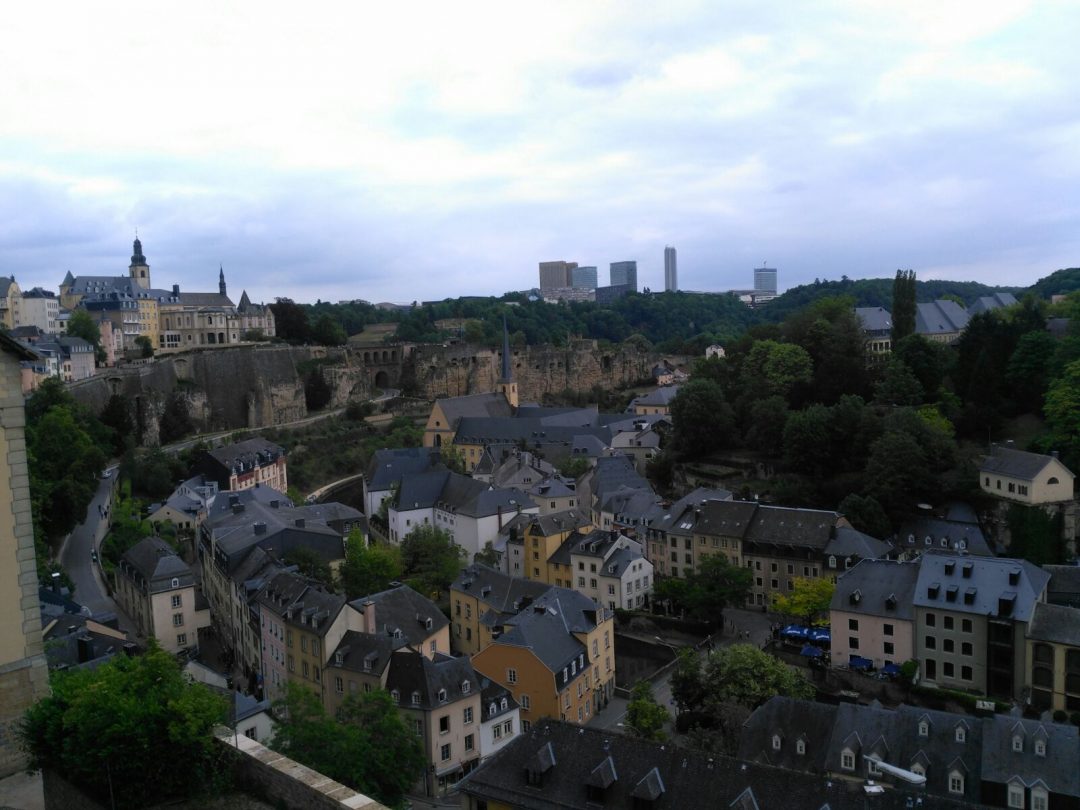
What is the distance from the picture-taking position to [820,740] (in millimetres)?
21141

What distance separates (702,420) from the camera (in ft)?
163

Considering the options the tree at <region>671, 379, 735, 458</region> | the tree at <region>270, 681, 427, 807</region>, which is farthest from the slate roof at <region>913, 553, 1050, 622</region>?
the tree at <region>671, 379, 735, 458</region>

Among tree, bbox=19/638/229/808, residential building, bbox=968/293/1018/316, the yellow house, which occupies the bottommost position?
tree, bbox=19/638/229/808

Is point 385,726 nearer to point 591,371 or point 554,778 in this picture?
point 554,778

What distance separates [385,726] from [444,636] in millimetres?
8152

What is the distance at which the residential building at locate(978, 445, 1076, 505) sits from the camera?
118 feet

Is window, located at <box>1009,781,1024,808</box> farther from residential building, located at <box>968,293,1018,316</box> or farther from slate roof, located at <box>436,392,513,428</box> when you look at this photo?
residential building, located at <box>968,293,1018,316</box>

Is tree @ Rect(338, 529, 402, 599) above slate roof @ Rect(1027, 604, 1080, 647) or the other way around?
above

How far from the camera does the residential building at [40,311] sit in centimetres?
6512

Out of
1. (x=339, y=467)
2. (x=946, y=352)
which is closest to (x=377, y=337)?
(x=339, y=467)

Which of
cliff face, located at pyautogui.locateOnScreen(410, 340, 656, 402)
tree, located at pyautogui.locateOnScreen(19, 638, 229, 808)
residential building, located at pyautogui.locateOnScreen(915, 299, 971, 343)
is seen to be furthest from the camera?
cliff face, located at pyautogui.locateOnScreen(410, 340, 656, 402)

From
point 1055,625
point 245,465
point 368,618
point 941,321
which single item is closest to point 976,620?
point 1055,625

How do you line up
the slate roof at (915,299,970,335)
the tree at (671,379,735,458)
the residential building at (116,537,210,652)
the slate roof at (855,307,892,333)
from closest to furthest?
the residential building at (116,537,210,652), the tree at (671,379,735,458), the slate roof at (855,307,892,333), the slate roof at (915,299,970,335)

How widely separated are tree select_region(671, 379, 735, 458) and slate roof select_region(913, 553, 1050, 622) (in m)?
20.7
